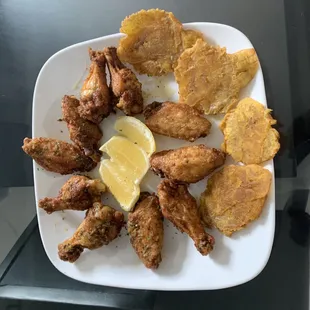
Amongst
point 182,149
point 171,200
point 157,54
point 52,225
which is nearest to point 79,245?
point 52,225

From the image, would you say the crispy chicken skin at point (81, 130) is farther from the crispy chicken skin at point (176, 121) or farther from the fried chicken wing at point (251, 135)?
the fried chicken wing at point (251, 135)

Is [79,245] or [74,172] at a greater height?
[74,172]

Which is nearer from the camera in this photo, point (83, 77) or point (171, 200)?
point (171, 200)

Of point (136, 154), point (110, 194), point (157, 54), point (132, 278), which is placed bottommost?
point (132, 278)

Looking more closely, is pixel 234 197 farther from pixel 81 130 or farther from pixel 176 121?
pixel 81 130

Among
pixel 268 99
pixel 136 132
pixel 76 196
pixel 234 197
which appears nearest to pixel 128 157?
pixel 136 132

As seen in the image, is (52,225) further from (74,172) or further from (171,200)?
(171,200)
